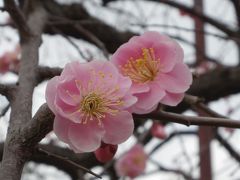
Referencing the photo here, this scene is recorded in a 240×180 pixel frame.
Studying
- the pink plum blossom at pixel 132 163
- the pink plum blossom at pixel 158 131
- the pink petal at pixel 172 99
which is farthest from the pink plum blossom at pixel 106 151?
the pink plum blossom at pixel 158 131

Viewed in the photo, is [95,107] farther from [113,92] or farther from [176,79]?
[176,79]

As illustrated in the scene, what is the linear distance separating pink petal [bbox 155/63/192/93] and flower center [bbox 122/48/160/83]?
2 cm

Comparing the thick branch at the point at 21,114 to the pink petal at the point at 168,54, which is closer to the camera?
the thick branch at the point at 21,114

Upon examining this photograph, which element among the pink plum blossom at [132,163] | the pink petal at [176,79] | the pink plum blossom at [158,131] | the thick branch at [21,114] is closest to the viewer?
the thick branch at [21,114]

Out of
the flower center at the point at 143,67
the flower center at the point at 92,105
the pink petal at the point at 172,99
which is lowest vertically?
the flower center at the point at 92,105

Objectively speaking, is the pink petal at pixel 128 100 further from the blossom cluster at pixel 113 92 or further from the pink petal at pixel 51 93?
the pink petal at pixel 51 93

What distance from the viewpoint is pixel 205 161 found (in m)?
2.22

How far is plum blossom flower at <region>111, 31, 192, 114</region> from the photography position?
2.48 feet

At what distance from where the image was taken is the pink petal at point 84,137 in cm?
70

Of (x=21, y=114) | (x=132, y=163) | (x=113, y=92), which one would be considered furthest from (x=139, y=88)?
(x=132, y=163)

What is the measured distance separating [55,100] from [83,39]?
138 centimetres

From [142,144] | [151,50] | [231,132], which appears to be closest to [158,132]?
Answer: [142,144]

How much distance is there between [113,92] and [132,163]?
1382mm

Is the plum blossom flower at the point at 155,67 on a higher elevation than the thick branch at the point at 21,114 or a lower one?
higher
